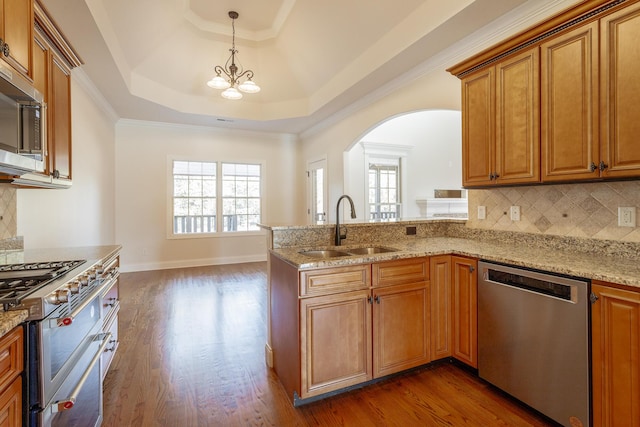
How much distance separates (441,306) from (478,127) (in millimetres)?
1459

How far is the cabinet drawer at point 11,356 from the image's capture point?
1009 mm

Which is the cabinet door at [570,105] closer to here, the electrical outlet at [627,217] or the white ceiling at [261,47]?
the electrical outlet at [627,217]

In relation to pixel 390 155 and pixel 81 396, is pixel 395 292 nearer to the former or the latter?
pixel 81 396

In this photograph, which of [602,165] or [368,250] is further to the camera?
[368,250]

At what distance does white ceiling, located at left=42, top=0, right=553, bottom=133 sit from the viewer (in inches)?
114

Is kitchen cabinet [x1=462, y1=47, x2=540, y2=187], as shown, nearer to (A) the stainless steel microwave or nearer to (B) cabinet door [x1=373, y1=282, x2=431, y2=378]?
(B) cabinet door [x1=373, y1=282, x2=431, y2=378]

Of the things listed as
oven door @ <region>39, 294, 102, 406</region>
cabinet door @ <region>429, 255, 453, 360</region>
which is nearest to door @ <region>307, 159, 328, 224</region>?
cabinet door @ <region>429, 255, 453, 360</region>

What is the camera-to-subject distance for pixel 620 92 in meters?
1.68

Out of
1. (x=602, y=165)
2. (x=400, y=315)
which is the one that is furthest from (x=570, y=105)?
(x=400, y=315)

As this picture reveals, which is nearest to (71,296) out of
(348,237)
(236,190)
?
(348,237)

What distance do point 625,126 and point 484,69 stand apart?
1.05 metres

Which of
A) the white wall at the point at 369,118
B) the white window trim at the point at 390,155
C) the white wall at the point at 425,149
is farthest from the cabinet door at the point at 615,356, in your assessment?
the white wall at the point at 425,149

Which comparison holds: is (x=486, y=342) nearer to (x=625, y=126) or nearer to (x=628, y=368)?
(x=628, y=368)

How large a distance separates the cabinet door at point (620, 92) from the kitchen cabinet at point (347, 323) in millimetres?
1250
